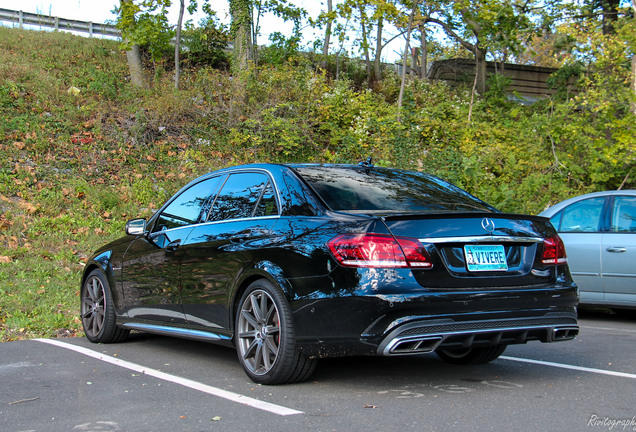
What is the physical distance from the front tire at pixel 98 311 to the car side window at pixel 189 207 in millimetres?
1023

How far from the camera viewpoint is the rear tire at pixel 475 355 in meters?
5.59

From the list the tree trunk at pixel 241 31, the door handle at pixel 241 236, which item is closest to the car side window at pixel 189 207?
the door handle at pixel 241 236

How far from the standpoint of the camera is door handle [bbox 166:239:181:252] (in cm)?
594

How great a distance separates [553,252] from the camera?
4.85m

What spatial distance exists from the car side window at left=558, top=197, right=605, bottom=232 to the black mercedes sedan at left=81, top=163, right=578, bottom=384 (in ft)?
12.2

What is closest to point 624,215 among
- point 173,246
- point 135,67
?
point 173,246

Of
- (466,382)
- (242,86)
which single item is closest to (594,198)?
(466,382)

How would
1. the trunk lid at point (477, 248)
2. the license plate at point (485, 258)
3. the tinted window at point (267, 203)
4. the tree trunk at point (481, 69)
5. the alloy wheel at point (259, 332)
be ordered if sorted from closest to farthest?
the trunk lid at point (477, 248), the license plate at point (485, 258), the alloy wheel at point (259, 332), the tinted window at point (267, 203), the tree trunk at point (481, 69)

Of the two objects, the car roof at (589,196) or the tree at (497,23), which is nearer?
the car roof at (589,196)

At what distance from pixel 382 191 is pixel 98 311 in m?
3.55

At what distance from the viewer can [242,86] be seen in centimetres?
1812

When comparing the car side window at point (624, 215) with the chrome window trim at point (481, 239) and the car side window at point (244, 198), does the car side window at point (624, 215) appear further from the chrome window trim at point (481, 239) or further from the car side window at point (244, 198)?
the car side window at point (244, 198)

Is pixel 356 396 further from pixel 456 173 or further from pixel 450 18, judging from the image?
pixel 450 18

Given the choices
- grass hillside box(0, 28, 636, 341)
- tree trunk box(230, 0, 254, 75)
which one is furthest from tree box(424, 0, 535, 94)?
tree trunk box(230, 0, 254, 75)
